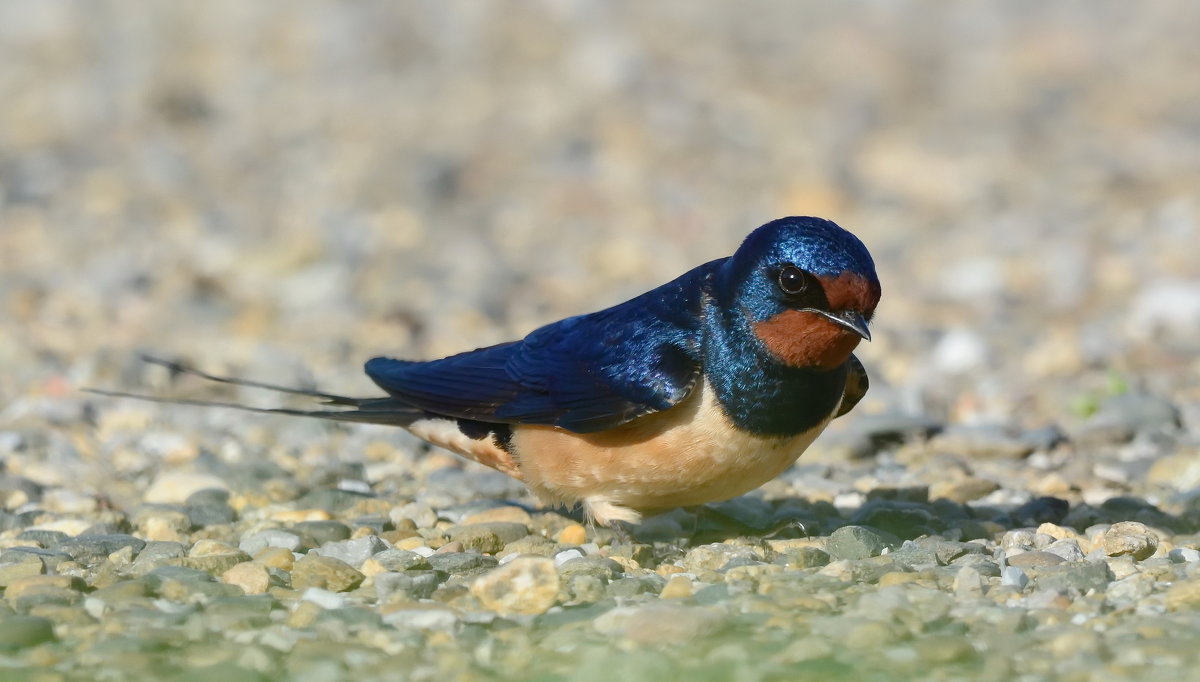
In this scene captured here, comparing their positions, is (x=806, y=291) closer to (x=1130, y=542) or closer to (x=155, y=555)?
(x=1130, y=542)

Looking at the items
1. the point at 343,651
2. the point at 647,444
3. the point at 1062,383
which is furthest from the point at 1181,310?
the point at 343,651

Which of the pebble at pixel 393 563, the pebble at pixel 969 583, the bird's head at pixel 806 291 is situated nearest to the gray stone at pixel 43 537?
the pebble at pixel 393 563

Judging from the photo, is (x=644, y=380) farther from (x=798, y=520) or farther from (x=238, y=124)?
(x=238, y=124)

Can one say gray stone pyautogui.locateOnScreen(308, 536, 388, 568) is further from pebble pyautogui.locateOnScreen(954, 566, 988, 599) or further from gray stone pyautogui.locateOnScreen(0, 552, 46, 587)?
pebble pyautogui.locateOnScreen(954, 566, 988, 599)

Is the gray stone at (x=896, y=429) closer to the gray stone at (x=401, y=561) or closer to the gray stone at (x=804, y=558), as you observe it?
the gray stone at (x=804, y=558)

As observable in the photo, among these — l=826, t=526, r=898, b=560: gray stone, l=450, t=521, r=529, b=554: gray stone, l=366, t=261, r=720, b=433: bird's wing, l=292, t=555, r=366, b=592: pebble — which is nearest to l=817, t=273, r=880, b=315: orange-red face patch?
l=366, t=261, r=720, b=433: bird's wing

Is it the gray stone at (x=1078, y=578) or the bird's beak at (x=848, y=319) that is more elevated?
the bird's beak at (x=848, y=319)
